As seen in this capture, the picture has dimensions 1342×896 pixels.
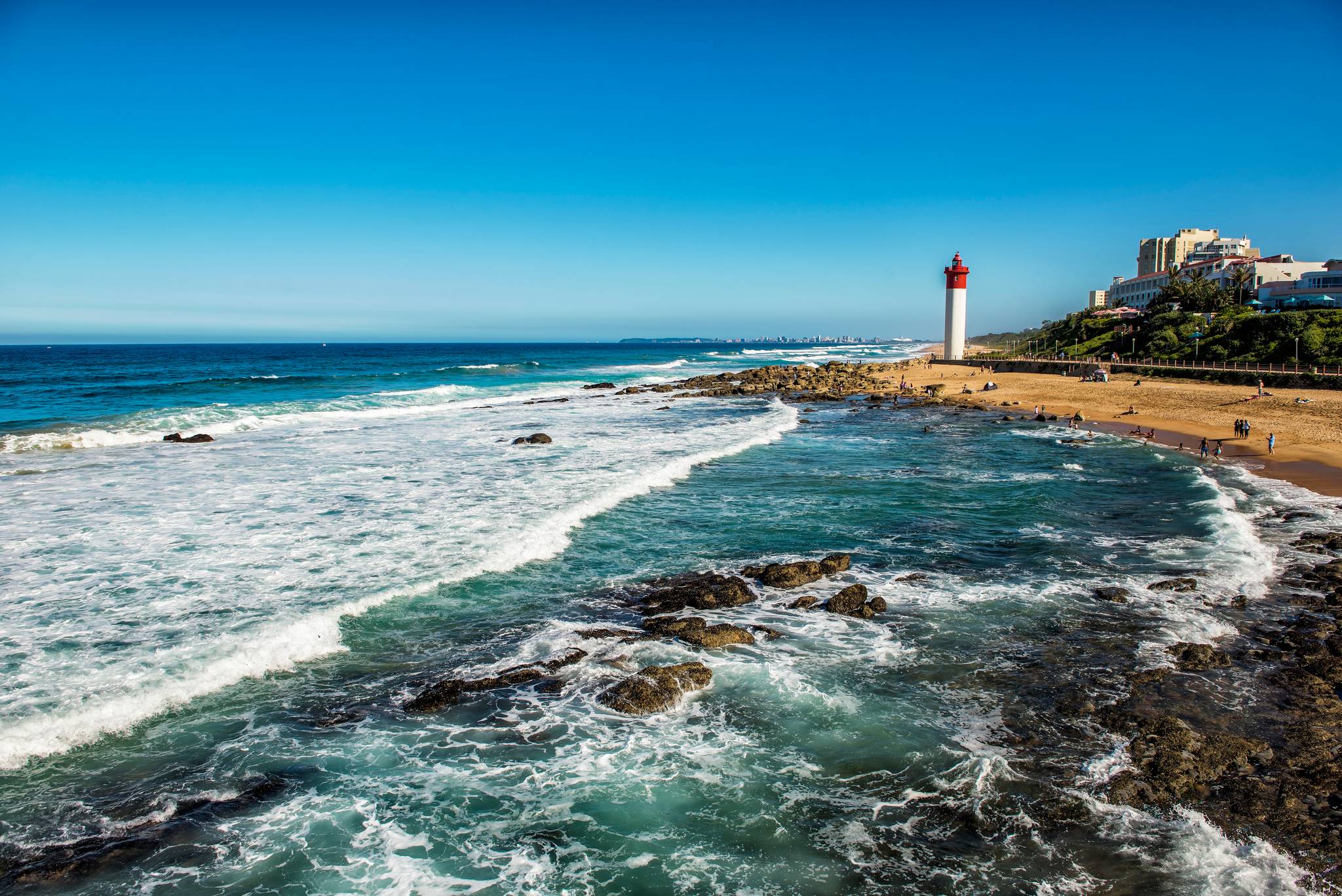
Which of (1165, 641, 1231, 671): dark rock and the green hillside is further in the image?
the green hillside

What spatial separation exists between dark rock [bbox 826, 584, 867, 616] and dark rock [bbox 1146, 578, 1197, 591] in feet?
14.4

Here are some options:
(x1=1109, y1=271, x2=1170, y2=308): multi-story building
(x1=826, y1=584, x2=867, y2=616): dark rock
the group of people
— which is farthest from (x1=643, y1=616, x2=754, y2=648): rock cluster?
(x1=1109, y1=271, x2=1170, y2=308): multi-story building

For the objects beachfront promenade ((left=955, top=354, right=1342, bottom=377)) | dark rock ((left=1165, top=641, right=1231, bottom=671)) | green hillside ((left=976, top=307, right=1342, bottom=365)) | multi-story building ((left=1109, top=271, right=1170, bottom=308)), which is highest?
multi-story building ((left=1109, top=271, right=1170, bottom=308))

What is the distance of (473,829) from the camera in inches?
236

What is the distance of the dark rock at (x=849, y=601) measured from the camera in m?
10.4

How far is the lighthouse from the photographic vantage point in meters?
63.9

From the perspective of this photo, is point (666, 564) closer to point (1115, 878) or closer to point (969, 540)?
point (969, 540)

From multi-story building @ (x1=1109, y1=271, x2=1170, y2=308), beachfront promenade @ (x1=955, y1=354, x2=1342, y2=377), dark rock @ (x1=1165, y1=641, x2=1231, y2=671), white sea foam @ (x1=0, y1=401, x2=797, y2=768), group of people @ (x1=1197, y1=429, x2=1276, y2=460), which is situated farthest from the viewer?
multi-story building @ (x1=1109, y1=271, x2=1170, y2=308)

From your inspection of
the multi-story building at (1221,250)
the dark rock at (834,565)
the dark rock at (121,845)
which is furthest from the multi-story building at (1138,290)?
the dark rock at (121,845)

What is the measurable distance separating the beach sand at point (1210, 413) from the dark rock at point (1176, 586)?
9.32 m

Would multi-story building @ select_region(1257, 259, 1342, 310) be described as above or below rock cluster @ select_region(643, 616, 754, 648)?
above

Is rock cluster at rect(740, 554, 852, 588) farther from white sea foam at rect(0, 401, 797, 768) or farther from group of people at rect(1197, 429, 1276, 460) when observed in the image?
group of people at rect(1197, 429, 1276, 460)

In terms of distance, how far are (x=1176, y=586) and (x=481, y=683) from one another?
1007 centimetres

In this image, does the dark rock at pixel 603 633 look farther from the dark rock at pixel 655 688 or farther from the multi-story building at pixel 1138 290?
the multi-story building at pixel 1138 290
